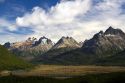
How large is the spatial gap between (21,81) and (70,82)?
70.2 ft

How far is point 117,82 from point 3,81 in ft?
164

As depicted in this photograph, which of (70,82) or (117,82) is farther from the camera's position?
(70,82)

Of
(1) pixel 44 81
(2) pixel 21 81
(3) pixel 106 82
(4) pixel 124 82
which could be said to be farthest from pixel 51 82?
(4) pixel 124 82

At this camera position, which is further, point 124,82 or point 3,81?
point 3,81

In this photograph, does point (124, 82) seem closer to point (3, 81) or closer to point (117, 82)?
point (117, 82)

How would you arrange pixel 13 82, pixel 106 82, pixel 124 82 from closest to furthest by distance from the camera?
pixel 124 82
pixel 106 82
pixel 13 82

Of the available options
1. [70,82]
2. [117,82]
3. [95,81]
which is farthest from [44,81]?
[117,82]

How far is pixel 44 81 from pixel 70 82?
12.3m

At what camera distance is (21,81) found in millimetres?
133625

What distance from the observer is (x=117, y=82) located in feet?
386

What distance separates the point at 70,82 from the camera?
133m

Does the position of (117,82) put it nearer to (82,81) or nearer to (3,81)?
(82,81)

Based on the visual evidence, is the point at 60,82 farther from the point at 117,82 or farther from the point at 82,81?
the point at 117,82

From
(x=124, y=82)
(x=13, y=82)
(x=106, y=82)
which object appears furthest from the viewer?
(x=13, y=82)
